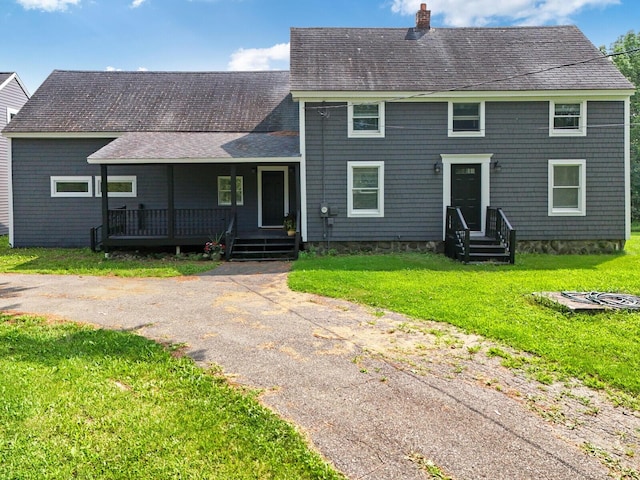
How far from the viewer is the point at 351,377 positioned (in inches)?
170

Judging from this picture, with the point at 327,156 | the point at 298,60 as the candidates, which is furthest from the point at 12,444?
→ the point at 298,60

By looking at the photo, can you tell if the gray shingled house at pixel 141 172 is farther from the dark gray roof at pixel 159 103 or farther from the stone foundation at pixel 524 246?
the stone foundation at pixel 524 246

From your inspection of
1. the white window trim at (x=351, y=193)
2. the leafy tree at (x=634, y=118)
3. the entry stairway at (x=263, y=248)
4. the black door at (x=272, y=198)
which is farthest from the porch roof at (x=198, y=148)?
the leafy tree at (x=634, y=118)

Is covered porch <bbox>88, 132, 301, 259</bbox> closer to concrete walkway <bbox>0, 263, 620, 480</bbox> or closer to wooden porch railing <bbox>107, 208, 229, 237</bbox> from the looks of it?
wooden porch railing <bbox>107, 208, 229, 237</bbox>

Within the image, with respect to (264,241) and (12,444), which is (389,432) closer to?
(12,444)

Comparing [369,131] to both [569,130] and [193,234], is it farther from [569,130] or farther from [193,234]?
[193,234]

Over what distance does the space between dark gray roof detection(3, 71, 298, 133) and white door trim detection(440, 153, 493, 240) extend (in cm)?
528

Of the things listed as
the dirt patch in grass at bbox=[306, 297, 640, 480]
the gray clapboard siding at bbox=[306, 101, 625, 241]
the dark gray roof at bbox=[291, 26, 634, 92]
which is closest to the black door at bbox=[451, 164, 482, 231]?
the gray clapboard siding at bbox=[306, 101, 625, 241]

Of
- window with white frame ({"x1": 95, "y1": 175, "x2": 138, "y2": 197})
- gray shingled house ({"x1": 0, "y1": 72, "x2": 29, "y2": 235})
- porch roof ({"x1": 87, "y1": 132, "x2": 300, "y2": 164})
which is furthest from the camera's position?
gray shingled house ({"x1": 0, "y1": 72, "x2": 29, "y2": 235})

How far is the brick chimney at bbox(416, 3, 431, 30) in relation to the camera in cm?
1512

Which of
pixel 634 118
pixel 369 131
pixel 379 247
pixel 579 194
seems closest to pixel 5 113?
pixel 369 131

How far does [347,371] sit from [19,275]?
8929 mm

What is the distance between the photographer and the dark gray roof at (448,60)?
503 inches

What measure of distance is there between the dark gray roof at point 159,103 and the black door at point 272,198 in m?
1.71
